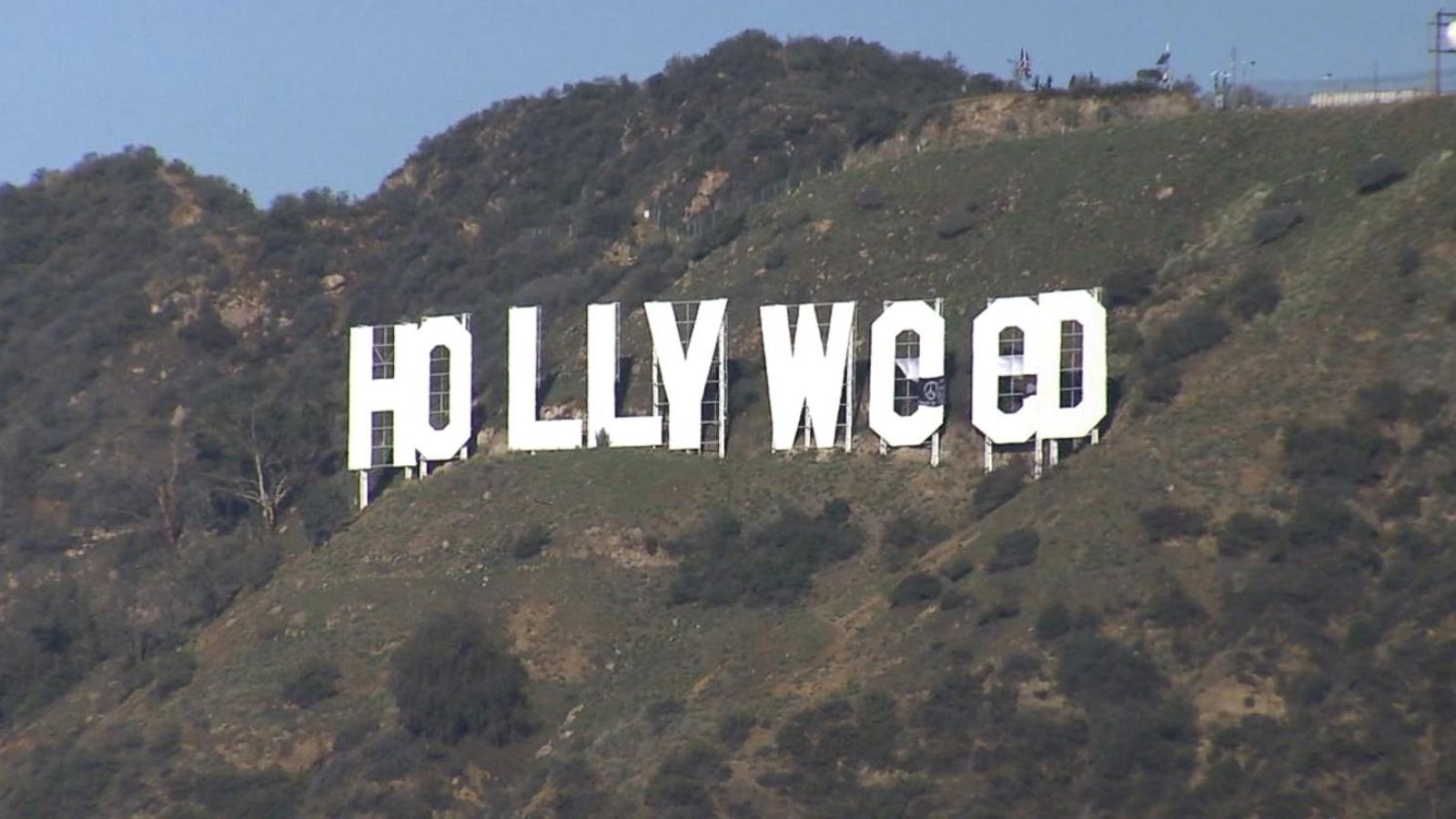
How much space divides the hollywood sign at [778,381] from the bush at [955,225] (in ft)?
18.6

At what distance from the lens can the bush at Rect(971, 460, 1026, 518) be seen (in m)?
77.2

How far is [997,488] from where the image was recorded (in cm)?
7750

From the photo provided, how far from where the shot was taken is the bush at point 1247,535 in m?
70.2

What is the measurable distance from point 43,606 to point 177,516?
6954 millimetres

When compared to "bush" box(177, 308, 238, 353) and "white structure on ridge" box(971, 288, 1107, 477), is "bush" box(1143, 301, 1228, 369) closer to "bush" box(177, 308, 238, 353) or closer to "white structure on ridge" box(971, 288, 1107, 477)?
"white structure on ridge" box(971, 288, 1107, 477)

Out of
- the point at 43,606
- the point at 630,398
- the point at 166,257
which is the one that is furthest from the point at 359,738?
the point at 166,257

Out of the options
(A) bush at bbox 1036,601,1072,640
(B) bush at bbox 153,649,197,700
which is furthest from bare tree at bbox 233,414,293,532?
(A) bush at bbox 1036,601,1072,640

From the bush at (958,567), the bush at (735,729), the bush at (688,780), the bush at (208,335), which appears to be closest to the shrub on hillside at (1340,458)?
the bush at (958,567)

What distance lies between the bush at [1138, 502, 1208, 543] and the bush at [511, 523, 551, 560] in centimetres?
1804

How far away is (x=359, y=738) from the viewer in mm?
77188

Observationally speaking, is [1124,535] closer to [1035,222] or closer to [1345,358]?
[1345,358]

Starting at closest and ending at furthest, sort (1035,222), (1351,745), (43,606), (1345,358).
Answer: (1351,745) → (1345,358) → (1035,222) → (43,606)

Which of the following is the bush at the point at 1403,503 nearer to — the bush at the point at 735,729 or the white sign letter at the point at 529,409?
the bush at the point at 735,729

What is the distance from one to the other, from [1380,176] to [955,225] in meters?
13.6
